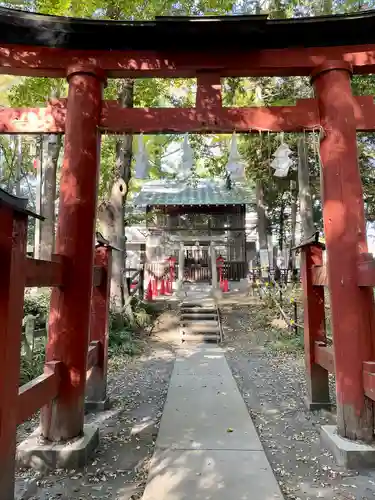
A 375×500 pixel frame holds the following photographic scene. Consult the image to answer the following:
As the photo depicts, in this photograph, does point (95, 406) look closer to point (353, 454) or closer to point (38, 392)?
point (38, 392)

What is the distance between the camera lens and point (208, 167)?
18.4m

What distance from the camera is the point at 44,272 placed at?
10.5 feet

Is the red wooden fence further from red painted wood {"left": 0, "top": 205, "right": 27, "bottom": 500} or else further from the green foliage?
the green foliage

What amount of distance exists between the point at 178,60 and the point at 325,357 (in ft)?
12.9

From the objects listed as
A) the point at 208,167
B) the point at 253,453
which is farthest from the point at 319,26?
the point at 208,167

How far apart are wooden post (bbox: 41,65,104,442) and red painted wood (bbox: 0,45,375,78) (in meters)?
0.23

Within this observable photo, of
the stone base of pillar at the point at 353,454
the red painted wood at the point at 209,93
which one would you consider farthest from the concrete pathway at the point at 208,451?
the red painted wood at the point at 209,93

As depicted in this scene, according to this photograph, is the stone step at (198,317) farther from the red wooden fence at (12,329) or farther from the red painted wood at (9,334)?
the red painted wood at (9,334)

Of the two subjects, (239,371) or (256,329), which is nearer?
(239,371)

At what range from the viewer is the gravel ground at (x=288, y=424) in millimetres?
3047

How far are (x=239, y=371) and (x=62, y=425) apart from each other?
428cm

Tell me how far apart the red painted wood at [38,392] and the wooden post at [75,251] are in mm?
111

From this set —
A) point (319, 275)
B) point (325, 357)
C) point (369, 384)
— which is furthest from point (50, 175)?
point (369, 384)

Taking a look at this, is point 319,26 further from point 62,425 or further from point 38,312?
point 38,312
